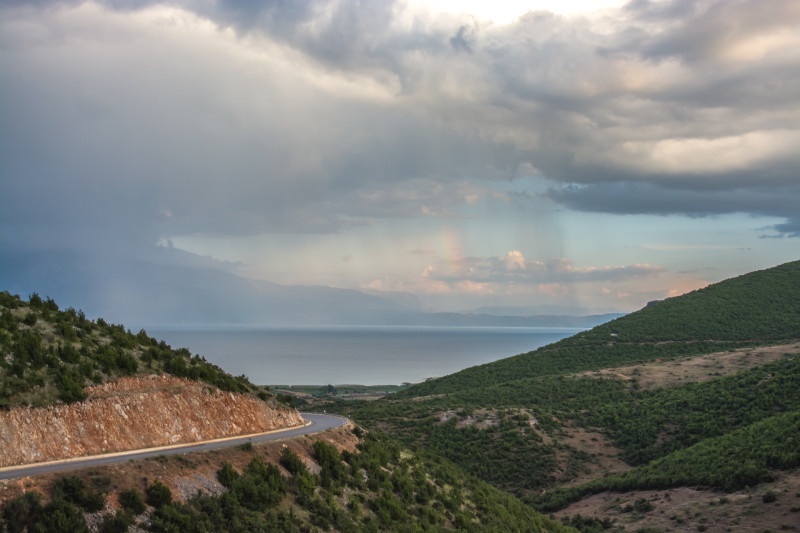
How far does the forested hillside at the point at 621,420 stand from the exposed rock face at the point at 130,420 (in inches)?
978

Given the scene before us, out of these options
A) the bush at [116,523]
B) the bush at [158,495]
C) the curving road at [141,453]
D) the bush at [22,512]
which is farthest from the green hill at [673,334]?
the bush at [22,512]

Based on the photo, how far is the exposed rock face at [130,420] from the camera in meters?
17.5

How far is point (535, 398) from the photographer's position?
220 ft

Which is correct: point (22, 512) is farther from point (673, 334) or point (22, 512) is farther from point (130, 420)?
point (673, 334)

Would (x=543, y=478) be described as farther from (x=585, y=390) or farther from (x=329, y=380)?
(x=329, y=380)

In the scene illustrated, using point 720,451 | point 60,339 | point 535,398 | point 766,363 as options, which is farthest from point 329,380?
point 60,339

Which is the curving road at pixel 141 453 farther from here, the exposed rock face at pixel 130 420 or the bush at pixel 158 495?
the bush at pixel 158 495

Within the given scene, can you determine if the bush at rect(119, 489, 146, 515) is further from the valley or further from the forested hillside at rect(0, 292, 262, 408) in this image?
the forested hillside at rect(0, 292, 262, 408)

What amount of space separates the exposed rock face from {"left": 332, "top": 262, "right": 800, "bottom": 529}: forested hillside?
24841 millimetres

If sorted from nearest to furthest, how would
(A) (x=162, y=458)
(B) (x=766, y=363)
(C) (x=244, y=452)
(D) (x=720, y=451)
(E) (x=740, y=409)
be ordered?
(A) (x=162, y=458), (C) (x=244, y=452), (D) (x=720, y=451), (E) (x=740, y=409), (B) (x=766, y=363)

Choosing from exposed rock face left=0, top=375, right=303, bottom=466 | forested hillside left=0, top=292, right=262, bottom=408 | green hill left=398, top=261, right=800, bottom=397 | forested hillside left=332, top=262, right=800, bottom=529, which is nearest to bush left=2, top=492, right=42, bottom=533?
exposed rock face left=0, top=375, right=303, bottom=466

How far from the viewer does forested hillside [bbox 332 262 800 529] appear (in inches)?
1663

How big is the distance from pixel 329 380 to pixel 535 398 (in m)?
132

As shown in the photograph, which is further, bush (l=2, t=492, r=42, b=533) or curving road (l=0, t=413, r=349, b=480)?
curving road (l=0, t=413, r=349, b=480)
